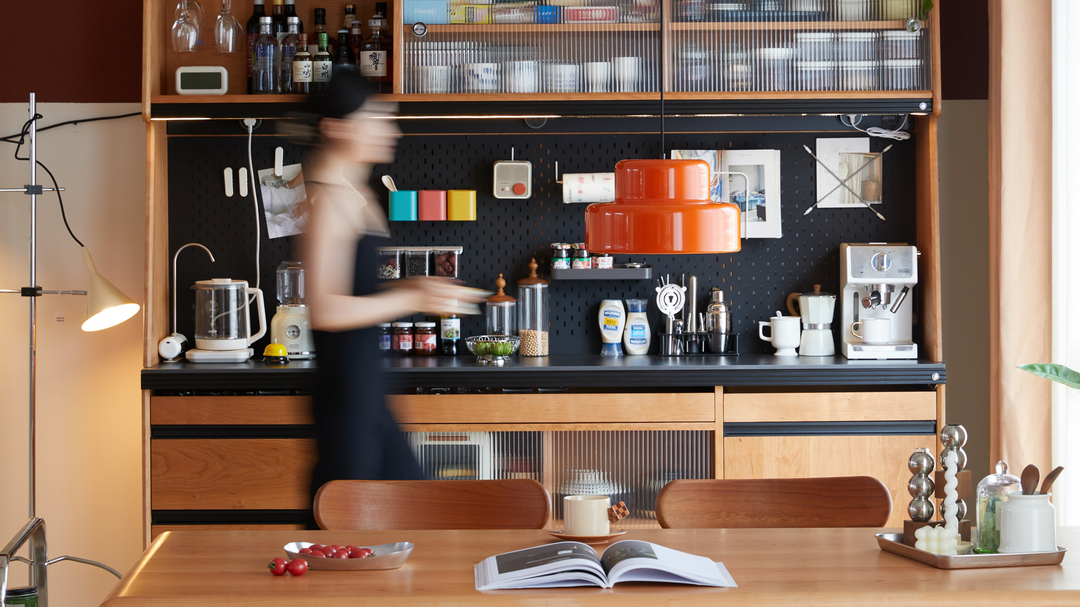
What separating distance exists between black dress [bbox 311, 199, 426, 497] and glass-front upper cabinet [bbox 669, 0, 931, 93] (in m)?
1.52

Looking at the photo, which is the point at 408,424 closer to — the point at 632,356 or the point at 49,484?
the point at 632,356

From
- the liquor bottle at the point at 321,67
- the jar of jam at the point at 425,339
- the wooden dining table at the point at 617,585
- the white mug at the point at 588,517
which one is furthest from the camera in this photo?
the jar of jam at the point at 425,339

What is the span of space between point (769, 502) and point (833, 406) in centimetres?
121

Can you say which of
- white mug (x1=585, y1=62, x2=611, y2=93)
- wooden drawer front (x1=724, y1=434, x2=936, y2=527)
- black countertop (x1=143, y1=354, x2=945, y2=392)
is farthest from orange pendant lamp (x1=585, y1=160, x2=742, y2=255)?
white mug (x1=585, y1=62, x2=611, y2=93)

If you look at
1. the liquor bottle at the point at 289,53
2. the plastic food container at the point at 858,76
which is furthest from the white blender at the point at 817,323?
the liquor bottle at the point at 289,53

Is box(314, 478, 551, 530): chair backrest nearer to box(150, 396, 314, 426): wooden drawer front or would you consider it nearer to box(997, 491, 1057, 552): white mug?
box(997, 491, 1057, 552): white mug

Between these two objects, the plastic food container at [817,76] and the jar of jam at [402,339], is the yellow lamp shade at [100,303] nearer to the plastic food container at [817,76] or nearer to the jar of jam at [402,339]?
the jar of jam at [402,339]

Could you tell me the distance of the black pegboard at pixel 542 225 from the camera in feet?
11.1

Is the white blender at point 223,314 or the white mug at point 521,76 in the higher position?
the white mug at point 521,76

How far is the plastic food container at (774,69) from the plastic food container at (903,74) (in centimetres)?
31

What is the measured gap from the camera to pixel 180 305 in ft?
11.1

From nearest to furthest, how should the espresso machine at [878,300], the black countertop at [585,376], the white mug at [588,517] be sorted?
the white mug at [588,517] → the black countertop at [585,376] → the espresso machine at [878,300]

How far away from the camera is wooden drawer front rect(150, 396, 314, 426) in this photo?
2.91 meters

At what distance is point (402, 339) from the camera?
3.35 metres
